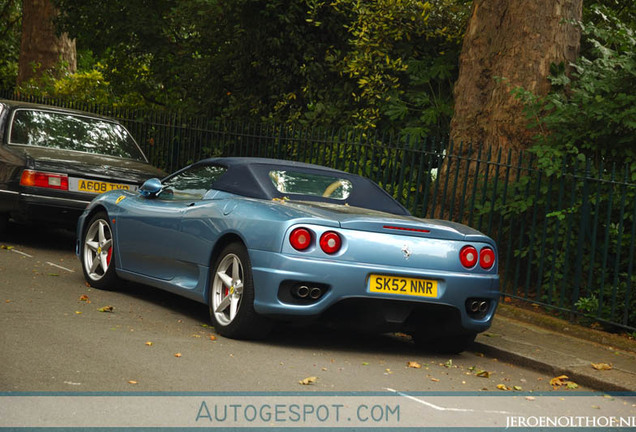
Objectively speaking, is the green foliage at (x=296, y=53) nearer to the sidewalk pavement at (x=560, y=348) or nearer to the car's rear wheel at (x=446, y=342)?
the sidewalk pavement at (x=560, y=348)

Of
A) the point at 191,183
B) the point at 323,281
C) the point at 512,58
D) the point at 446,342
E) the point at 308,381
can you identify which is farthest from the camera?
the point at 512,58

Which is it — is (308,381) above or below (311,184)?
below

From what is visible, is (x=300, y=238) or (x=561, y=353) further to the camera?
(x=561, y=353)

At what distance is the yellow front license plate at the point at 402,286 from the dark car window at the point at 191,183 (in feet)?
6.44

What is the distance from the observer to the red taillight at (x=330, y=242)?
22.6ft

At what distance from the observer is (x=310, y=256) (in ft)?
22.5

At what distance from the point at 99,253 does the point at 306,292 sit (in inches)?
125

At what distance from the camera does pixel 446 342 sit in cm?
777

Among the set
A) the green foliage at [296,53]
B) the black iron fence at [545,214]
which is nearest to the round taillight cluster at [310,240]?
the black iron fence at [545,214]

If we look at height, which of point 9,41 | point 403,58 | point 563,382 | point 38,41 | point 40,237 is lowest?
point 40,237

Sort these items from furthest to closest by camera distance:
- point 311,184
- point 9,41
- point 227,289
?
point 9,41
point 311,184
point 227,289

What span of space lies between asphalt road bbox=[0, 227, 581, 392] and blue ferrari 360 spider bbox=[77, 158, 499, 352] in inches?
10.7

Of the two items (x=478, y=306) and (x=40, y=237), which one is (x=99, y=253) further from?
(x=40, y=237)

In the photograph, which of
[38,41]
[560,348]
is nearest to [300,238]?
[560,348]
